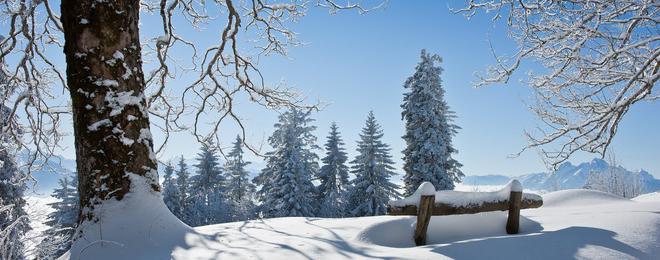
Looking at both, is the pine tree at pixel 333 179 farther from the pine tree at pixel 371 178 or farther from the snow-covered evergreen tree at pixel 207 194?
the snow-covered evergreen tree at pixel 207 194

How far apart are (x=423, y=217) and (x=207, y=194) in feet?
131

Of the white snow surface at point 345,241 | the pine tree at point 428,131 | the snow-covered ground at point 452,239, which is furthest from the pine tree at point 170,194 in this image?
the white snow surface at point 345,241

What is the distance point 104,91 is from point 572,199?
8.35m

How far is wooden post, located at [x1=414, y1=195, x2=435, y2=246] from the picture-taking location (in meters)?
5.31

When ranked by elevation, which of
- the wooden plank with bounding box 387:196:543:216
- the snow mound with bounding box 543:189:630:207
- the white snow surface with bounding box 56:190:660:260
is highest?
the snow mound with bounding box 543:189:630:207

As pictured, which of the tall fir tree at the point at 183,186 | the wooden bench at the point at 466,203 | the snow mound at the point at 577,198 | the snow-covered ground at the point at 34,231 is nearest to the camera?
the snow-covered ground at the point at 34,231

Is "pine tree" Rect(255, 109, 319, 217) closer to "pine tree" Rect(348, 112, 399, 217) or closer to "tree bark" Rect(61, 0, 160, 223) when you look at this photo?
"pine tree" Rect(348, 112, 399, 217)

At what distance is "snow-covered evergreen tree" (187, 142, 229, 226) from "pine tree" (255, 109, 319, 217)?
1139cm

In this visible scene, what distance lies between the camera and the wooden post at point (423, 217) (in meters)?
5.31

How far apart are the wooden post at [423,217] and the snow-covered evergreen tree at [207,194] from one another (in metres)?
35.8

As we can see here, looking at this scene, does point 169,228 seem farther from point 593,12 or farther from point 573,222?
point 593,12

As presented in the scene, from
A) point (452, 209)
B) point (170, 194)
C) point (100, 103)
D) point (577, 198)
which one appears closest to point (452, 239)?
point (452, 209)

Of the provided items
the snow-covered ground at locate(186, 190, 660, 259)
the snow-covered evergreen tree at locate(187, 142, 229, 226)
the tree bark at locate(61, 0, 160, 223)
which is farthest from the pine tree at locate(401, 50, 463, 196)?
the snow-covered evergreen tree at locate(187, 142, 229, 226)

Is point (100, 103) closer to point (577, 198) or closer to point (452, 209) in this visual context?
point (452, 209)
